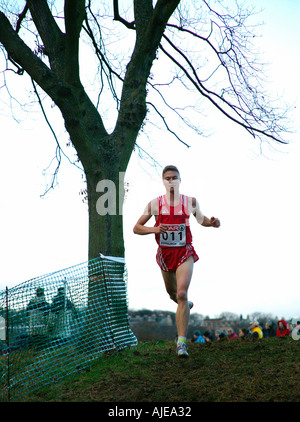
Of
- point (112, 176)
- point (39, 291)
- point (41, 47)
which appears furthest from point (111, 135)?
point (39, 291)

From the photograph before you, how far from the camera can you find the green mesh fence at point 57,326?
619 cm

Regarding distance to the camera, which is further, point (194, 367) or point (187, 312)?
point (187, 312)

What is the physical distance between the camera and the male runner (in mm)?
6574

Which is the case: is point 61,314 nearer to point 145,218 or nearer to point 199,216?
point 145,218

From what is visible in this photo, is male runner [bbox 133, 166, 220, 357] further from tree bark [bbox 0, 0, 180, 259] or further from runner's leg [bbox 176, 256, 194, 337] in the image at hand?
tree bark [bbox 0, 0, 180, 259]

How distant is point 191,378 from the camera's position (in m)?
5.59

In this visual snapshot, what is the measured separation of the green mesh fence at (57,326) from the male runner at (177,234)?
41.6 inches

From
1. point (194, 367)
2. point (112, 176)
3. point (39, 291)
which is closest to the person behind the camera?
point (194, 367)

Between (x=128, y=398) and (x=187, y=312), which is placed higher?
(x=187, y=312)
